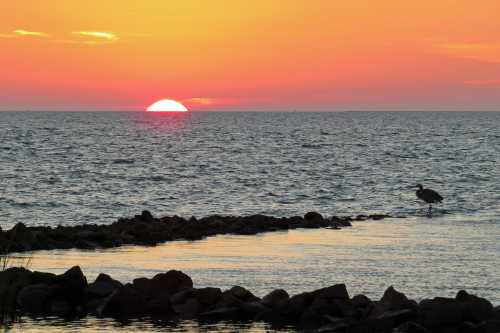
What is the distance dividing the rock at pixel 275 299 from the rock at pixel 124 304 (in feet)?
8.45

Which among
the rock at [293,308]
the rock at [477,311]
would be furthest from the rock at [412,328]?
the rock at [293,308]

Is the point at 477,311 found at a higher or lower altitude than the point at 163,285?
lower

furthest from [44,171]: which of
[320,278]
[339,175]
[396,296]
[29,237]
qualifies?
[396,296]

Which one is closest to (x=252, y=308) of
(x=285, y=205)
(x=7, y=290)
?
(x=7, y=290)

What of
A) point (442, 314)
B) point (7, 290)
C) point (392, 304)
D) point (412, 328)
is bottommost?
point (412, 328)

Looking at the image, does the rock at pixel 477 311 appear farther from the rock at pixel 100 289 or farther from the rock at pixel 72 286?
the rock at pixel 72 286

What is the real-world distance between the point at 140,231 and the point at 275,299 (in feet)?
44.9

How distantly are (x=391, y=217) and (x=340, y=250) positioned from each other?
13.1 metres

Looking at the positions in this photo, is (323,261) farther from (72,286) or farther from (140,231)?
(72,286)

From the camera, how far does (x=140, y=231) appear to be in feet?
108

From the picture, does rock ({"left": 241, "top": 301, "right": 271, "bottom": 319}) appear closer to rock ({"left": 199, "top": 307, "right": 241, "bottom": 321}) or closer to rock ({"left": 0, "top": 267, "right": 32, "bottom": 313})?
rock ({"left": 199, "top": 307, "right": 241, "bottom": 321})

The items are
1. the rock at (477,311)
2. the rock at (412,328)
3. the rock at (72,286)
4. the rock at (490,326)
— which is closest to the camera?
the rock at (490,326)

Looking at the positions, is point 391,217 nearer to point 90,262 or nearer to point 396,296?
point 90,262

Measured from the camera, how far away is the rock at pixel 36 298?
20.4 m
